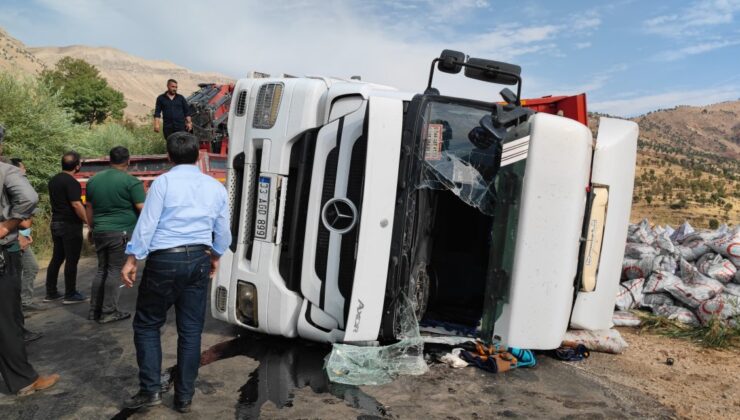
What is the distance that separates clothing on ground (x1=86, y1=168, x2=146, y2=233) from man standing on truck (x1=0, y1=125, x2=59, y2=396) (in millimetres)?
1249

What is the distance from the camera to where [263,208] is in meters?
3.70

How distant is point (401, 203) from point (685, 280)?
393 centimetres

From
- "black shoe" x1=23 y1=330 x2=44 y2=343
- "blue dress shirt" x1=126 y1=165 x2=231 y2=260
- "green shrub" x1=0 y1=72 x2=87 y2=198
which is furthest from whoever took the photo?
"green shrub" x1=0 y1=72 x2=87 y2=198

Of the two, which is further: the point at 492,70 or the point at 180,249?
the point at 492,70

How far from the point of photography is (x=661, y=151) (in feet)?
157

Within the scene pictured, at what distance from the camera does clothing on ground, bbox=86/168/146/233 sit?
4.75 metres

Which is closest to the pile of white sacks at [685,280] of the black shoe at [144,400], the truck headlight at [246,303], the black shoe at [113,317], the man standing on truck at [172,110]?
the truck headlight at [246,303]

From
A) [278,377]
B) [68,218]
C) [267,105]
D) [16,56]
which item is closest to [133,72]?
[16,56]

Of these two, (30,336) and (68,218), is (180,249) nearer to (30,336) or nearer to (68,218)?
(30,336)

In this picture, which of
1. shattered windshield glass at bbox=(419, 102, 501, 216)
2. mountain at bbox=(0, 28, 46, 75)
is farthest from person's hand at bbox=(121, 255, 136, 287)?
mountain at bbox=(0, 28, 46, 75)

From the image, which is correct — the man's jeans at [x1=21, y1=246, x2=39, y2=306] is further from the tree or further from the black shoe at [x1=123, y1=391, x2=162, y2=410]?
the tree

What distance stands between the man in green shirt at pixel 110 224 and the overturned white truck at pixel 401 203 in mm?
1451

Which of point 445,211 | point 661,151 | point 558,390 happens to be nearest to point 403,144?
point 445,211

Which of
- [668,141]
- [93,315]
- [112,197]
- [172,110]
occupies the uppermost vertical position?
[668,141]
